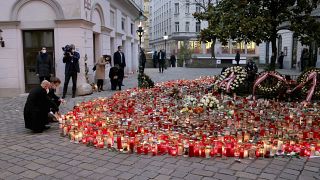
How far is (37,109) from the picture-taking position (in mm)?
7473

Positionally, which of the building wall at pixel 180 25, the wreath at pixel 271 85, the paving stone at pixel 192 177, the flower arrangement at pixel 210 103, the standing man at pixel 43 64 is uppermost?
the building wall at pixel 180 25

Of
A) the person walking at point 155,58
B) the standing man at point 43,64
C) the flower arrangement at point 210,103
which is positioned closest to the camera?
the flower arrangement at point 210,103

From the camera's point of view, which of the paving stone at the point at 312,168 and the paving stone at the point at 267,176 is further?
the paving stone at the point at 312,168

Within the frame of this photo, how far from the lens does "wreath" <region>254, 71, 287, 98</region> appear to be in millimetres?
10891

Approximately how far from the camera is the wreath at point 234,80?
11828mm

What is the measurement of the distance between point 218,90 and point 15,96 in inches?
309

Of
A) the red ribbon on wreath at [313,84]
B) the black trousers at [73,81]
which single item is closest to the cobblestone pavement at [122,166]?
the red ribbon on wreath at [313,84]

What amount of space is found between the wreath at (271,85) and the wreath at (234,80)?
688 millimetres

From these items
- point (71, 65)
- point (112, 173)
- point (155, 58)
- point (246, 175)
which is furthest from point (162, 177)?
point (155, 58)

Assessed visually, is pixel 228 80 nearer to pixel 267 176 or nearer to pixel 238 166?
pixel 238 166

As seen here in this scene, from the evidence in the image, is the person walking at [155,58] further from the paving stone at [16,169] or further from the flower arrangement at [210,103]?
the paving stone at [16,169]

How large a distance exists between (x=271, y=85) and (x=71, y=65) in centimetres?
701

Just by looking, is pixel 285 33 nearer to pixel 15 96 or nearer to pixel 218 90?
pixel 218 90

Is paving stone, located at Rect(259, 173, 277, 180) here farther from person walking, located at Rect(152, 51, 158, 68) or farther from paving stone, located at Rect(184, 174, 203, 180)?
person walking, located at Rect(152, 51, 158, 68)
